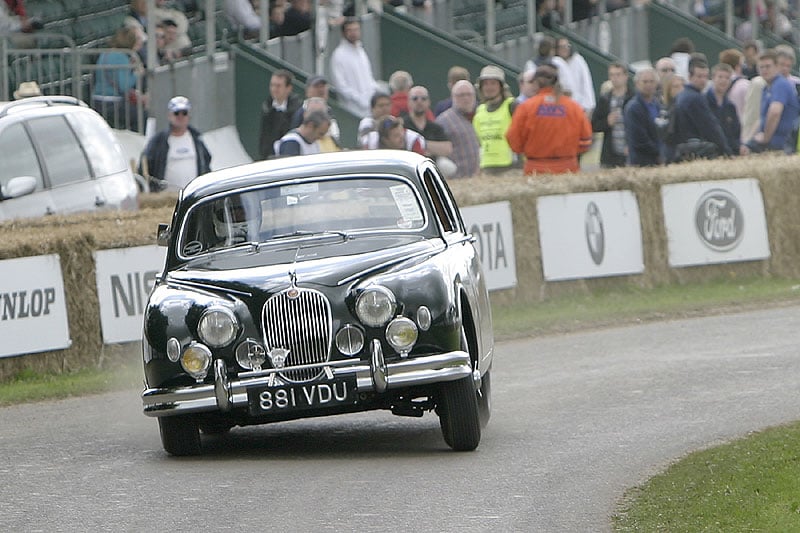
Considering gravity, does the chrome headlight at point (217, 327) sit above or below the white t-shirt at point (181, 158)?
below

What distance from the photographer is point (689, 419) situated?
1091 centimetres

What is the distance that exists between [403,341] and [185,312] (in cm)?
120

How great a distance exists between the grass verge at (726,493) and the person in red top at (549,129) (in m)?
9.17

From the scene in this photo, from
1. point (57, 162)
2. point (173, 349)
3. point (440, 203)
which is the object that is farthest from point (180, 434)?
point (57, 162)

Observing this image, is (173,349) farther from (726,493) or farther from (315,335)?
(726,493)

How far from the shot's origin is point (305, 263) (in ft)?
32.1

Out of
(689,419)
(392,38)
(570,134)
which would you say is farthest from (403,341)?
(392,38)

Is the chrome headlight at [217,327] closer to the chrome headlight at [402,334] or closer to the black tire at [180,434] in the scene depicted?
the black tire at [180,434]

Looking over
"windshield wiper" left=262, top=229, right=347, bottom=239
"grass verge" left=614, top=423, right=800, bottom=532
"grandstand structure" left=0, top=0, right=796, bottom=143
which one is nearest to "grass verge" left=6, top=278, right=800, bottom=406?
"windshield wiper" left=262, top=229, right=347, bottom=239

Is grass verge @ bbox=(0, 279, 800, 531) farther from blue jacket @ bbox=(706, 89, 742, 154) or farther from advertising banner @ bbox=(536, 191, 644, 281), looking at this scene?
blue jacket @ bbox=(706, 89, 742, 154)

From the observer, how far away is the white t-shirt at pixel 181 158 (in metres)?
19.7

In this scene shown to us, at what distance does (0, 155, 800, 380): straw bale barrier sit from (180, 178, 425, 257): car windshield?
13.1ft

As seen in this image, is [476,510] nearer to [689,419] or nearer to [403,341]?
[403,341]

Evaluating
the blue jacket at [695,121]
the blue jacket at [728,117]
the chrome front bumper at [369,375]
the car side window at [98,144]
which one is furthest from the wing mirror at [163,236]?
the blue jacket at [728,117]
